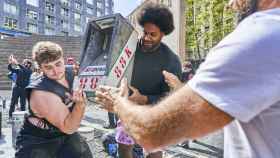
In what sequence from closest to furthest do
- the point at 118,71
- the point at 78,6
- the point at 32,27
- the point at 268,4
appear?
the point at 268,4
the point at 118,71
the point at 32,27
the point at 78,6

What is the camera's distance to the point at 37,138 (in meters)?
3.06

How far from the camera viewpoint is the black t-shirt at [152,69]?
3.41 m

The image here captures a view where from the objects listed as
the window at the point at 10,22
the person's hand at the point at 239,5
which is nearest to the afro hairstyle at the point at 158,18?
the person's hand at the point at 239,5

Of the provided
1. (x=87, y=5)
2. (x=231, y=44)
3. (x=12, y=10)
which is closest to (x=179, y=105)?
(x=231, y=44)

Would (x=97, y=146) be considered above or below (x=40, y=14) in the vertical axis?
below

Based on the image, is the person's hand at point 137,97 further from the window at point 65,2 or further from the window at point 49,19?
the window at point 65,2

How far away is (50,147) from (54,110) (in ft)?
1.15

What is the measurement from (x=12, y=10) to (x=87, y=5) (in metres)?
28.4

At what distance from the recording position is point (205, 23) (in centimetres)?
2302

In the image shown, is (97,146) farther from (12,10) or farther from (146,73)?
(12,10)

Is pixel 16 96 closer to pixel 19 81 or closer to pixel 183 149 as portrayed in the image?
pixel 19 81

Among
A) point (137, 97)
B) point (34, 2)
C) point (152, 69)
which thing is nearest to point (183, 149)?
point (152, 69)

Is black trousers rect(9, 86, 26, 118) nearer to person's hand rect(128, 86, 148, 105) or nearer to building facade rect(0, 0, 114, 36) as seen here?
person's hand rect(128, 86, 148, 105)

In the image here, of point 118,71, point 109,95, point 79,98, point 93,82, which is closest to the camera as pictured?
point 109,95
